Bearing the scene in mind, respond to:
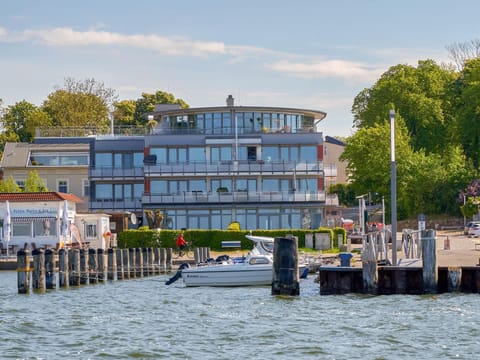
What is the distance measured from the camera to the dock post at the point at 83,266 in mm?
61031

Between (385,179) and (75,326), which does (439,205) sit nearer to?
(385,179)

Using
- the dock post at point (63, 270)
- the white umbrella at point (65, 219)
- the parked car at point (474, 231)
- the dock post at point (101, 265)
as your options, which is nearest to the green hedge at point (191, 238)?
the white umbrella at point (65, 219)

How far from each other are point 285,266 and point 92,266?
17352 millimetres

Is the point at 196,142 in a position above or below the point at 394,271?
above

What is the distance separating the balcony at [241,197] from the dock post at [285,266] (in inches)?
2116

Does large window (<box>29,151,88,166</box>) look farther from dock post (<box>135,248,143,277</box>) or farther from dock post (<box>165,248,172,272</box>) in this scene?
dock post (<box>135,248,143,277</box>)

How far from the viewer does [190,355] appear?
3491 centimetres

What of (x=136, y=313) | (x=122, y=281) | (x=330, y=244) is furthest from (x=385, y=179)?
(x=136, y=313)

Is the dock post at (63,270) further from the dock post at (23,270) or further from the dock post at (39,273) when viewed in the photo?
the dock post at (23,270)

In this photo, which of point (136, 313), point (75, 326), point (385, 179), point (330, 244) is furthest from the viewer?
point (385, 179)

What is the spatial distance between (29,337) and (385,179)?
252 ft

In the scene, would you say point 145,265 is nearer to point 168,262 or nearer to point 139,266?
point 139,266

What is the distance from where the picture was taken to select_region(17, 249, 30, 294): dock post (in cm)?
5419

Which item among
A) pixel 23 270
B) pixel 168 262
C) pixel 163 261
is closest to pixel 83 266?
pixel 23 270
